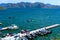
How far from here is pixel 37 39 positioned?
108ft

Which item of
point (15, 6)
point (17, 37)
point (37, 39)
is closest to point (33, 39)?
point (37, 39)

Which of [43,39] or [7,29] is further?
[7,29]

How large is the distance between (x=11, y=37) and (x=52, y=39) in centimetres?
547

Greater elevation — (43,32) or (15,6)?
(43,32)

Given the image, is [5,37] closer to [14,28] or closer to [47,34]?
[47,34]

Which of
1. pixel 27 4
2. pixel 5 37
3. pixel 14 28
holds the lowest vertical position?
pixel 27 4

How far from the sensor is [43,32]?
120ft

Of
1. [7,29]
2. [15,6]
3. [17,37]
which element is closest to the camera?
[17,37]

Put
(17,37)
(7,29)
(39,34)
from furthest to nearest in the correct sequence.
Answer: (7,29), (39,34), (17,37)

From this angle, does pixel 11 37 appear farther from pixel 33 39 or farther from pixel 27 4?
pixel 27 4

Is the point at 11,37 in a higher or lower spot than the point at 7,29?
higher

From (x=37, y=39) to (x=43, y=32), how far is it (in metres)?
4.05

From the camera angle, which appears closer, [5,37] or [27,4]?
[5,37]

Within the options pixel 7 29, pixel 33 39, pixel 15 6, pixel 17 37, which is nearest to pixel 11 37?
pixel 17 37
